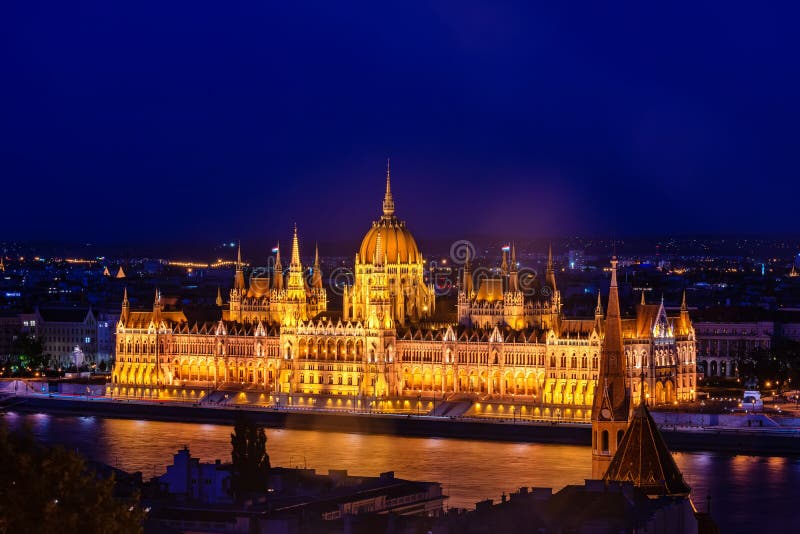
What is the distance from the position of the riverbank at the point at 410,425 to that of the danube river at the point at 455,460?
4.24 feet

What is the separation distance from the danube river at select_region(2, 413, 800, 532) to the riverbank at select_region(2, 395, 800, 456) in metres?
1.29

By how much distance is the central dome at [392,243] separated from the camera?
106750mm

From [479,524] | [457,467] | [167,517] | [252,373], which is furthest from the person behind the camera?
[252,373]


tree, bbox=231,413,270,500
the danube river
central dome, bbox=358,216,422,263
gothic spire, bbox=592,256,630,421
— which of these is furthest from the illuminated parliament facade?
gothic spire, bbox=592,256,630,421

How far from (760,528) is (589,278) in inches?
4966

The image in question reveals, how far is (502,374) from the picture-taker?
320 ft

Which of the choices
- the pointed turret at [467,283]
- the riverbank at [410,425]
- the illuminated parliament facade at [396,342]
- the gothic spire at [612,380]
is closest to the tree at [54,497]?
the gothic spire at [612,380]

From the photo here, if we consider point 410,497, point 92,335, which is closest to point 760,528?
point 410,497

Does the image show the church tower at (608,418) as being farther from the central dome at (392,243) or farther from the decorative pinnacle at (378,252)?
the central dome at (392,243)

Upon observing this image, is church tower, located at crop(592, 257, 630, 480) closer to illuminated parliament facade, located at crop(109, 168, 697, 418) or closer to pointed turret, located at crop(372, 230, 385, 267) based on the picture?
illuminated parliament facade, located at crop(109, 168, 697, 418)

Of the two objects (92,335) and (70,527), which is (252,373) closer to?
(92,335)

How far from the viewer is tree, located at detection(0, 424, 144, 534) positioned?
1383 inches

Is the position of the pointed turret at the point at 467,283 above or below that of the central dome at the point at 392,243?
below

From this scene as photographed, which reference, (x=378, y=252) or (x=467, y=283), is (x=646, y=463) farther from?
(x=378, y=252)
